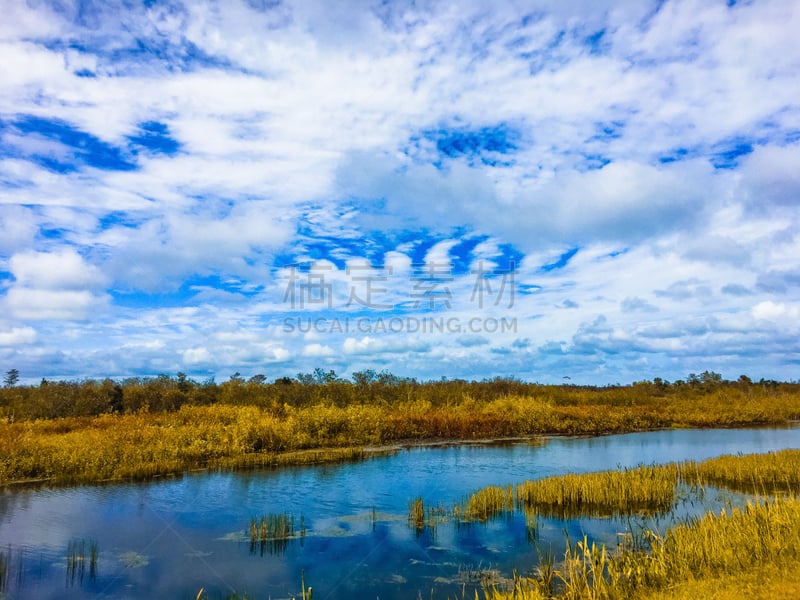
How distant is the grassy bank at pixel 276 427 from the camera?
2125 cm

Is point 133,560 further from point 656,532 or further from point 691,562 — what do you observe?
point 656,532

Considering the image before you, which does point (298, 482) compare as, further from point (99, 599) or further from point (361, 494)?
point (99, 599)

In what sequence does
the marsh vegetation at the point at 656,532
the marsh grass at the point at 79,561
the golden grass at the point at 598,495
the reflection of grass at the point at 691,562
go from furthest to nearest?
the golden grass at the point at 598,495, the marsh grass at the point at 79,561, the marsh vegetation at the point at 656,532, the reflection of grass at the point at 691,562

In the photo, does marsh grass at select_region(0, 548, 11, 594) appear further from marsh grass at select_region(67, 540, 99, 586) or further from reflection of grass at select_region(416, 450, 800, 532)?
reflection of grass at select_region(416, 450, 800, 532)

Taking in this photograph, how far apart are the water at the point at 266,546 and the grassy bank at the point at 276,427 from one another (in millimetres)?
2197

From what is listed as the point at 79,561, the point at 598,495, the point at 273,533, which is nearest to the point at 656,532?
the point at 598,495

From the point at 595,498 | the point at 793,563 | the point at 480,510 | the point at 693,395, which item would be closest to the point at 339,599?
the point at 480,510

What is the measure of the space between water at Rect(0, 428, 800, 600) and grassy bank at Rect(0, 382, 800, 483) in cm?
220

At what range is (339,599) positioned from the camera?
1069 centimetres

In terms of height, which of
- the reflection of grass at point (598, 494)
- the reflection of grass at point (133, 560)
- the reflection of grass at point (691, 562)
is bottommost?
the reflection of grass at point (133, 560)

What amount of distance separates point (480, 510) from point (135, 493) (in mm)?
12104

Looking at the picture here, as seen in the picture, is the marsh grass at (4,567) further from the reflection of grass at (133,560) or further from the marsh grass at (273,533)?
the marsh grass at (273,533)

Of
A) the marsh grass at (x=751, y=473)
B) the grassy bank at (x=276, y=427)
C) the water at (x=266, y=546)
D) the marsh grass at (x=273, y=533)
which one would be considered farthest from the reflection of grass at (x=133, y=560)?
the marsh grass at (x=751, y=473)

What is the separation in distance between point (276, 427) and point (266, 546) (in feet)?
46.3
